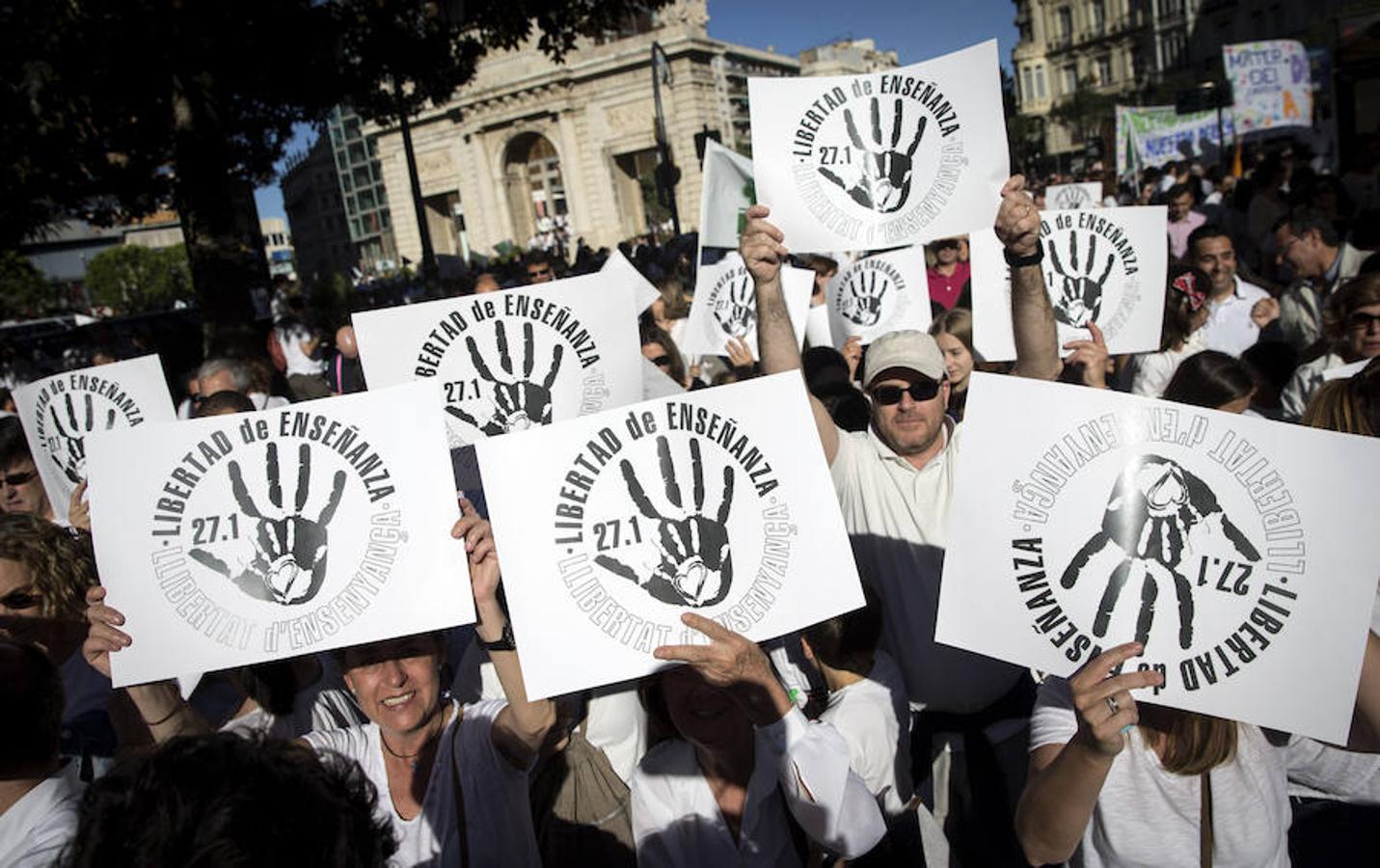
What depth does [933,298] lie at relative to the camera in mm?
6270

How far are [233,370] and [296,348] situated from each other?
4.37 metres

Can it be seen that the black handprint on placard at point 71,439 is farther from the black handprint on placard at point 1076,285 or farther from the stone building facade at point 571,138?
the stone building facade at point 571,138

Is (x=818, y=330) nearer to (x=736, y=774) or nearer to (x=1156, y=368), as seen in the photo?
(x=1156, y=368)

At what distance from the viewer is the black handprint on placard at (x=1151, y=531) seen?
183cm

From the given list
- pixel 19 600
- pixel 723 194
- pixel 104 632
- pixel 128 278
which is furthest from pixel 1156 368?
pixel 128 278

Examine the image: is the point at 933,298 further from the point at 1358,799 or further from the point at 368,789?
the point at 368,789

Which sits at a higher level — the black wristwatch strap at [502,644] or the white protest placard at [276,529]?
the white protest placard at [276,529]

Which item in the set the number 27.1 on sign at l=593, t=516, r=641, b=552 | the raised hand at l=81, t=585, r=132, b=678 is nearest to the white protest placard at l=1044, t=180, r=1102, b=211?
the number 27.1 on sign at l=593, t=516, r=641, b=552

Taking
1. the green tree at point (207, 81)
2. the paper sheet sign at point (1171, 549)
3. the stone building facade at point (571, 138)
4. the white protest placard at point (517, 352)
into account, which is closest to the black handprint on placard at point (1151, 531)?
the paper sheet sign at point (1171, 549)

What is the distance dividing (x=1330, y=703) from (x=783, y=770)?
3.59ft

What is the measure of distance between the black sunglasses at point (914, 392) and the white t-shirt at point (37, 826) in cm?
238

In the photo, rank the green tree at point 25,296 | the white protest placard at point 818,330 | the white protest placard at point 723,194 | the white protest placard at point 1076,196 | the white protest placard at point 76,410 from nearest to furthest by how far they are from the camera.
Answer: the white protest placard at point 76,410 → the white protest placard at point 723,194 → the white protest placard at point 818,330 → the white protest placard at point 1076,196 → the green tree at point 25,296

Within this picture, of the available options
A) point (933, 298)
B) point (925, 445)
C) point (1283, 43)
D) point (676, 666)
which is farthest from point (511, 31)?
point (1283, 43)

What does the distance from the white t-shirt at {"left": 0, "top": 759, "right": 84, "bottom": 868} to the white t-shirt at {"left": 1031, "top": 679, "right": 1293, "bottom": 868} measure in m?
2.09
